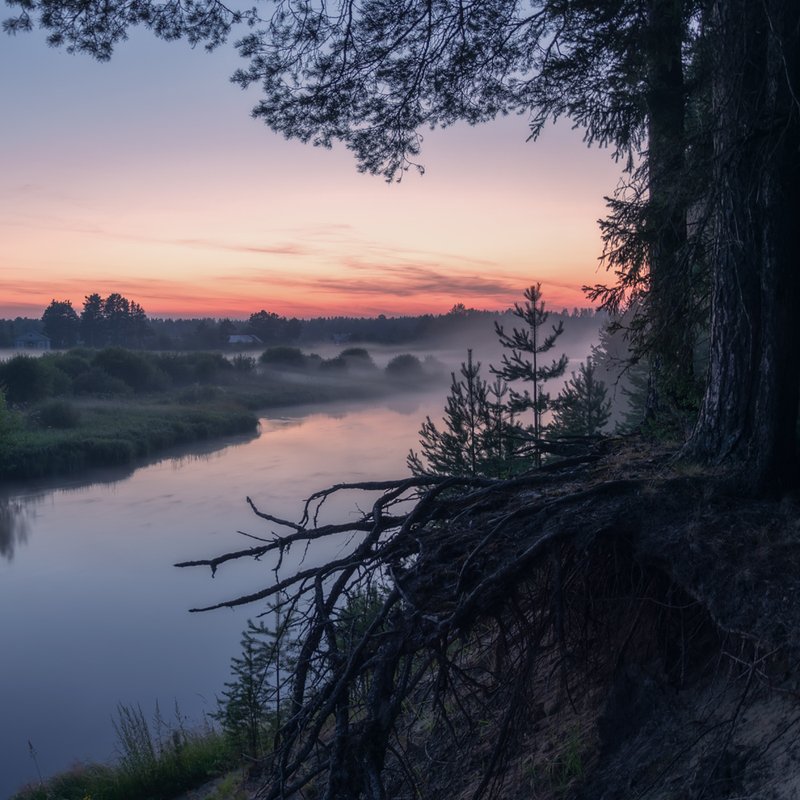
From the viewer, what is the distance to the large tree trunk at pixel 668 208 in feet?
17.2

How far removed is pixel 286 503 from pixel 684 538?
29404 mm

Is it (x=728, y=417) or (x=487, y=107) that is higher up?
(x=487, y=107)

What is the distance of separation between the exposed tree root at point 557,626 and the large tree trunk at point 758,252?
42cm

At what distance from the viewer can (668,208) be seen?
5.38 meters

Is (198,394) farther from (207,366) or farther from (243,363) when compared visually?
Answer: (243,363)

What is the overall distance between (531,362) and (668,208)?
12.8 meters

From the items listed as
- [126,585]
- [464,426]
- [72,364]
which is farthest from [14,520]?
[72,364]

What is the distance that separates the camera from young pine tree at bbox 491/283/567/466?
16844mm

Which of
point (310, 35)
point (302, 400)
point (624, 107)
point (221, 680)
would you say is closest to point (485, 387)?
point (221, 680)

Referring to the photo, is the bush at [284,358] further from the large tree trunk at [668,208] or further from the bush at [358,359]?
the large tree trunk at [668,208]

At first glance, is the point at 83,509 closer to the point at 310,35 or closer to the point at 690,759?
the point at 310,35

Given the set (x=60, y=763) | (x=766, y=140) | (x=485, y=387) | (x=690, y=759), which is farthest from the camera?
(x=485, y=387)

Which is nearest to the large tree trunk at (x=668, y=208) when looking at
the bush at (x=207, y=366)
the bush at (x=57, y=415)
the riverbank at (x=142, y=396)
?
the riverbank at (x=142, y=396)

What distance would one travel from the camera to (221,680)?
66.0 ft
